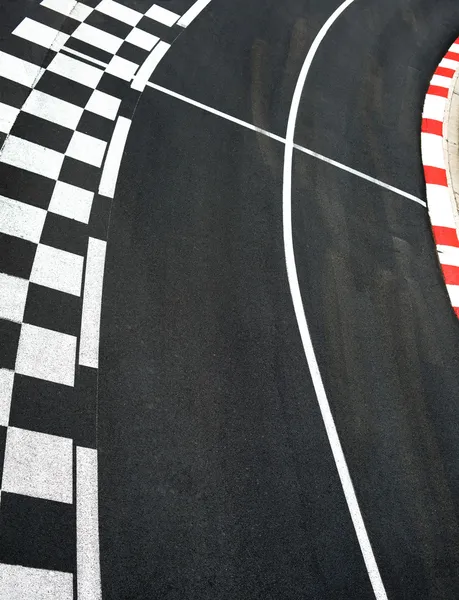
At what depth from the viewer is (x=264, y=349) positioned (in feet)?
27.0

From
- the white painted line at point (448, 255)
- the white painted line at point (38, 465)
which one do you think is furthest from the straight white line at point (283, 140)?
the white painted line at point (38, 465)

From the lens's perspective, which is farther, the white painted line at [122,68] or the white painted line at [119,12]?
the white painted line at [119,12]

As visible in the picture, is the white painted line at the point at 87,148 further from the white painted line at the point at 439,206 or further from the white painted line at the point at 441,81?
the white painted line at the point at 441,81

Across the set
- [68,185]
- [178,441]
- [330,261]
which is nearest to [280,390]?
[178,441]

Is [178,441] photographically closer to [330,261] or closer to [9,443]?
Answer: [9,443]

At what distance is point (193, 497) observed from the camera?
264 inches

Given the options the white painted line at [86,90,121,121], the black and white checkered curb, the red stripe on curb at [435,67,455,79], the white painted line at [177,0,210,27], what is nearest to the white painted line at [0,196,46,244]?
the black and white checkered curb

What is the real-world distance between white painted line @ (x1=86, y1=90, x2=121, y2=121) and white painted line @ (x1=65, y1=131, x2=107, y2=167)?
611mm

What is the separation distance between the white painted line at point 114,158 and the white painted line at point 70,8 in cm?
278

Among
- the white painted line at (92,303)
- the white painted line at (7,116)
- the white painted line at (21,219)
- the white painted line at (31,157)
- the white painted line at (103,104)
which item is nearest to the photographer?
the white painted line at (92,303)

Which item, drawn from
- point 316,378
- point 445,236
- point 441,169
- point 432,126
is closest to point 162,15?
point 432,126

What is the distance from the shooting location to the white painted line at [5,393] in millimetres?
6582

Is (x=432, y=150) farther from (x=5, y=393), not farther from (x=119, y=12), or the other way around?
(x=5, y=393)

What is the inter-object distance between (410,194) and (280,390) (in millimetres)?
4957
